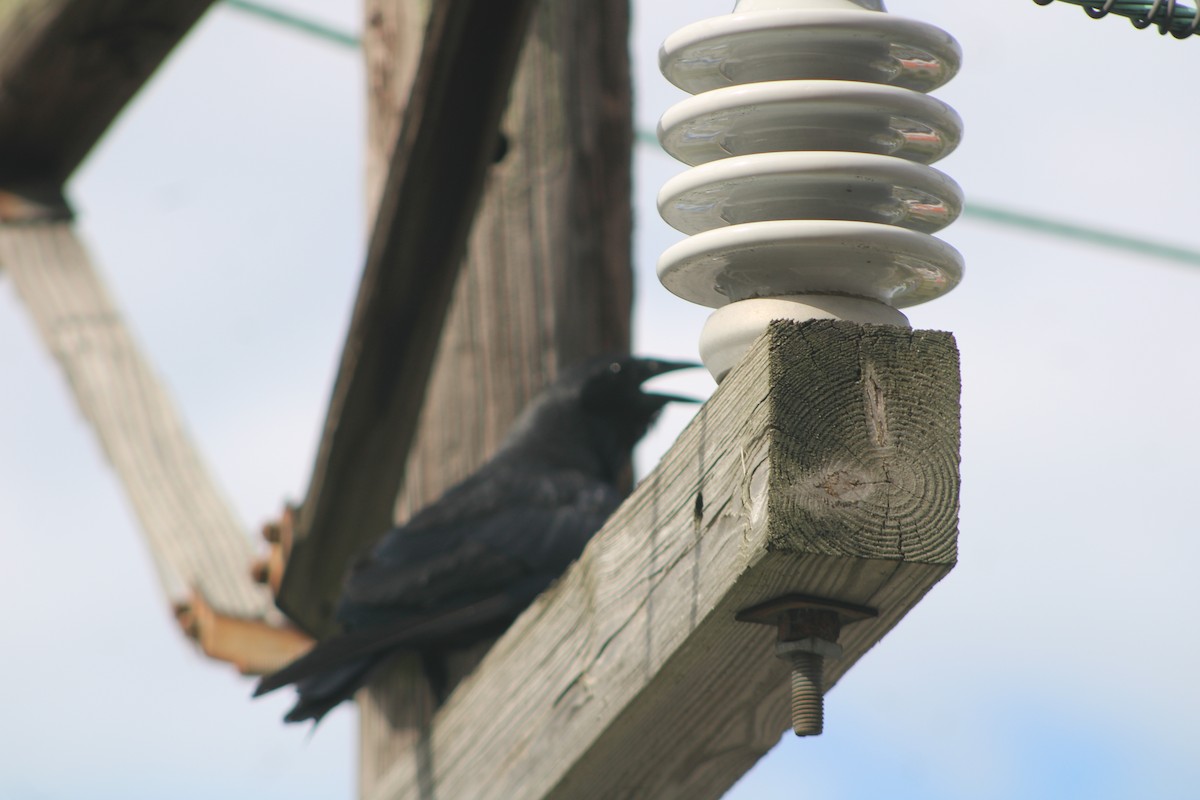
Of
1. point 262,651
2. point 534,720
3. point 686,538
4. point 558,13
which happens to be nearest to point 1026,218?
point 558,13

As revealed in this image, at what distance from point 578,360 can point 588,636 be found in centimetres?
152

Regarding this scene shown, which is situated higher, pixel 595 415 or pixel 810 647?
pixel 595 415

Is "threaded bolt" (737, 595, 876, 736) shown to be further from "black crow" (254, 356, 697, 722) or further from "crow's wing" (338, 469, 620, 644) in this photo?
"crow's wing" (338, 469, 620, 644)

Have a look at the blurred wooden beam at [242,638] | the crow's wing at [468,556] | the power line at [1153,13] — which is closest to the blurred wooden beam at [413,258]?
the crow's wing at [468,556]

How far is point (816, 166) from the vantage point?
1.67 metres

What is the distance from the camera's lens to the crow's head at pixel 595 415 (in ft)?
12.0

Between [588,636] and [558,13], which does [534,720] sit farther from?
[558,13]

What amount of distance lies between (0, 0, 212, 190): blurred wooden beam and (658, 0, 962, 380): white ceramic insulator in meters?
2.32

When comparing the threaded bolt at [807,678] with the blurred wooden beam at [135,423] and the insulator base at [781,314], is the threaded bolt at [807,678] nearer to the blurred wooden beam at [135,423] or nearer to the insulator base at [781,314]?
the insulator base at [781,314]

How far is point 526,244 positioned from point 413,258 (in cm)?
54

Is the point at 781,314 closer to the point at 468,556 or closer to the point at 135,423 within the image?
the point at 468,556

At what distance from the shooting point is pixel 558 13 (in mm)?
3672

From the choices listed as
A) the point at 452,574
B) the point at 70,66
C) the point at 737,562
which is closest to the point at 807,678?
the point at 737,562

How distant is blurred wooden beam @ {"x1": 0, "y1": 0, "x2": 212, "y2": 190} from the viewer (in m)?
3.75
